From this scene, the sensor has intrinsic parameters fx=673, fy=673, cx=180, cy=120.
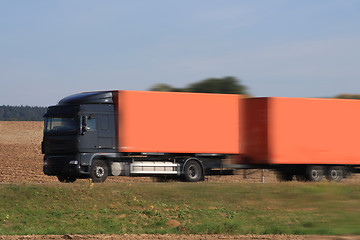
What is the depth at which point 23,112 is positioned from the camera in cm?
16912

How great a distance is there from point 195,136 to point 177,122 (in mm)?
936

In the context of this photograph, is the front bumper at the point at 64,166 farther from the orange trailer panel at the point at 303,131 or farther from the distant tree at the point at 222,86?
the distant tree at the point at 222,86

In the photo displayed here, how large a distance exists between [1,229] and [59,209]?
2381 millimetres

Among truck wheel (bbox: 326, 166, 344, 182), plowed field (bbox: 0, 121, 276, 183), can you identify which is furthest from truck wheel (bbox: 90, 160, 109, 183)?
truck wheel (bbox: 326, 166, 344, 182)

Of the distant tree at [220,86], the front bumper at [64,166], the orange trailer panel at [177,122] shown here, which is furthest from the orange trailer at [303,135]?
the distant tree at [220,86]

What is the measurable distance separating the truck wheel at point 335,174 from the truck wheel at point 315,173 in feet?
0.99

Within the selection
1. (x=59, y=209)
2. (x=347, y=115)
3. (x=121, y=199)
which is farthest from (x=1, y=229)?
(x=347, y=115)

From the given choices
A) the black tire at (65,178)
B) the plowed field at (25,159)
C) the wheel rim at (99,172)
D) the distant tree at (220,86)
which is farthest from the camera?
the distant tree at (220,86)

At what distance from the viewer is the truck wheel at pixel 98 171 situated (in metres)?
24.3

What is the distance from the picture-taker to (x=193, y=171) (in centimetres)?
2639

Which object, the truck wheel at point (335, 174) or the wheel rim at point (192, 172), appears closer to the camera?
the wheel rim at point (192, 172)

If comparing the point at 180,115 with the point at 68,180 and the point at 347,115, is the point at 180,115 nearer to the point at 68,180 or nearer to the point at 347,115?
the point at 68,180

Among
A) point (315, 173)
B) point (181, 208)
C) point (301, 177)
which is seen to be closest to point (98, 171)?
point (181, 208)

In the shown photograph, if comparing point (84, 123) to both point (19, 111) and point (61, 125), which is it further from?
point (19, 111)
